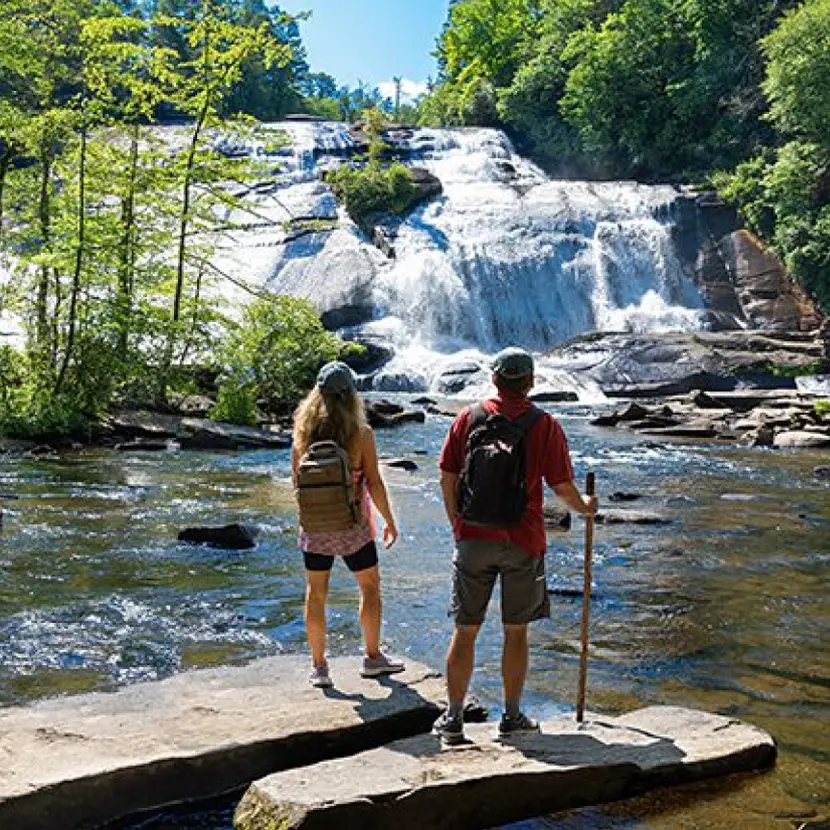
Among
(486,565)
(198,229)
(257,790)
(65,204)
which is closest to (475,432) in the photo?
(486,565)

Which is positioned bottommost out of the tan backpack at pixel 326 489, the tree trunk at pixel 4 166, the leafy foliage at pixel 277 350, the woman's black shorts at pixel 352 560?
the woman's black shorts at pixel 352 560

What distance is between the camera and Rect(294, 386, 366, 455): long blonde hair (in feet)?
19.9

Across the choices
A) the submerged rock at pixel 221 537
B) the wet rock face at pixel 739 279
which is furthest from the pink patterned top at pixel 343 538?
the wet rock face at pixel 739 279

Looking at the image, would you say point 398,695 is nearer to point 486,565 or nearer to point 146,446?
point 486,565

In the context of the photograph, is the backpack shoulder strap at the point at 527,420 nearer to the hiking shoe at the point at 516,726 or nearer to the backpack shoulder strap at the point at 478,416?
the backpack shoulder strap at the point at 478,416

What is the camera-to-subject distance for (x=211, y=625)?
8.41m

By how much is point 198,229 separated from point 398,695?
19.7 metres

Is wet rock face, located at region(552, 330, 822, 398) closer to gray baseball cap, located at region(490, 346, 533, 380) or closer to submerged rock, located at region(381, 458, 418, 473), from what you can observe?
submerged rock, located at region(381, 458, 418, 473)

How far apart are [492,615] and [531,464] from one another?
13.3 feet

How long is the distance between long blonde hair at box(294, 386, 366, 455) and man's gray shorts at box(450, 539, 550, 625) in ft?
3.24

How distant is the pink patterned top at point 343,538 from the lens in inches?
240

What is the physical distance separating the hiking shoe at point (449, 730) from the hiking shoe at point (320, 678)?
0.94m

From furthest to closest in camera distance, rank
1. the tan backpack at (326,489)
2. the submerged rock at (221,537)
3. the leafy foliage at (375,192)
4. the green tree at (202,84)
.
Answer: the leafy foliage at (375,192) → the green tree at (202,84) → the submerged rock at (221,537) → the tan backpack at (326,489)

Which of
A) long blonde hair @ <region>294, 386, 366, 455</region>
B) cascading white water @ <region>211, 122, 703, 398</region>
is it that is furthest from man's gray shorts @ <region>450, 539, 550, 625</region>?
cascading white water @ <region>211, 122, 703, 398</region>
